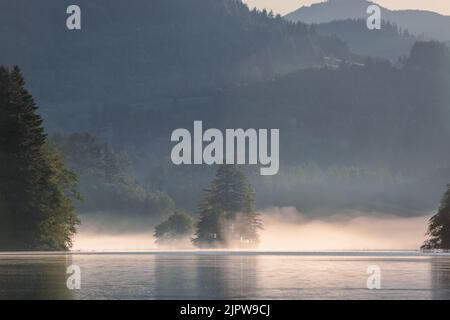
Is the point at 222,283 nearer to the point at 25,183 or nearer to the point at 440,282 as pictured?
the point at 440,282

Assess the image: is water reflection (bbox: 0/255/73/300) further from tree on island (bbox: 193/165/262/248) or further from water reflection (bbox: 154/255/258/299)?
tree on island (bbox: 193/165/262/248)

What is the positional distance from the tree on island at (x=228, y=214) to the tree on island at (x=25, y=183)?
5555 centimetres

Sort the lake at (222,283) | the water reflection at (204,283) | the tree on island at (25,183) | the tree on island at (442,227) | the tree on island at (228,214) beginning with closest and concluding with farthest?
the lake at (222,283) < the water reflection at (204,283) < the tree on island at (442,227) < the tree on island at (25,183) < the tree on island at (228,214)

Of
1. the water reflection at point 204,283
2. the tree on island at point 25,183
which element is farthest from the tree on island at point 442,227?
the water reflection at point 204,283

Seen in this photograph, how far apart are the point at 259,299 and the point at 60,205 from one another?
2677 inches

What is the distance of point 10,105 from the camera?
9944cm

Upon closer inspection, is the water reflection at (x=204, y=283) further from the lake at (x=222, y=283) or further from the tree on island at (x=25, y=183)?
the tree on island at (x=25, y=183)

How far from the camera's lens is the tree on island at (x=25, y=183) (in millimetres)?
95250

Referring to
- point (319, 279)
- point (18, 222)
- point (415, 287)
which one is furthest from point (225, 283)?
point (18, 222)

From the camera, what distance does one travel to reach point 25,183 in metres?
98.1

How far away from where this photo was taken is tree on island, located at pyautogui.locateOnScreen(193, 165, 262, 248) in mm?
157750

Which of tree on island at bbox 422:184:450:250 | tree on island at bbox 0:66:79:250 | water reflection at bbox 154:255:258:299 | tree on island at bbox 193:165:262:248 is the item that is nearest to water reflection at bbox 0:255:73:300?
water reflection at bbox 154:255:258:299

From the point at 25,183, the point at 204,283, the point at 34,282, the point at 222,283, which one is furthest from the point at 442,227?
the point at 34,282
